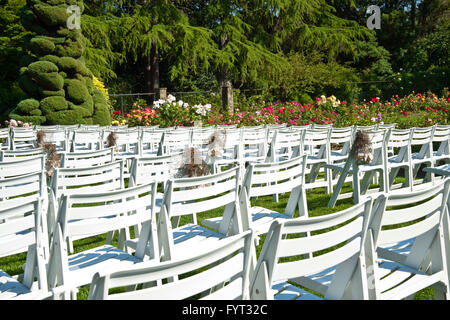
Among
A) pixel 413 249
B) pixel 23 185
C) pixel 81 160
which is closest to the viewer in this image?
pixel 413 249

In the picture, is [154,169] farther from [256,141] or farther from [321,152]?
[321,152]

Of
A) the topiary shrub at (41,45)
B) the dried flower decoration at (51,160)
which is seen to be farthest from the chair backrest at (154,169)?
the topiary shrub at (41,45)

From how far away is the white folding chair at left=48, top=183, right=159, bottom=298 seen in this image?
2.44m

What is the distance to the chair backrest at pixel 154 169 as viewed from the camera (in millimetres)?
3766

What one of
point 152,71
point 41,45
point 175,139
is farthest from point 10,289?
point 152,71

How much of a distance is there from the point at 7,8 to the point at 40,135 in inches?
665

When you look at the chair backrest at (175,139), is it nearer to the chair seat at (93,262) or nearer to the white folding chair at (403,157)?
the white folding chair at (403,157)

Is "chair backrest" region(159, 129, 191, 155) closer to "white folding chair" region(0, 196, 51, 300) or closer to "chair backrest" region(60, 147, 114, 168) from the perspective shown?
"chair backrest" region(60, 147, 114, 168)

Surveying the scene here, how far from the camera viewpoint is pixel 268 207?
582 cm

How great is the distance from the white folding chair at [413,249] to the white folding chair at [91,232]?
1.29 meters

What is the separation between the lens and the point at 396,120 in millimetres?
11469

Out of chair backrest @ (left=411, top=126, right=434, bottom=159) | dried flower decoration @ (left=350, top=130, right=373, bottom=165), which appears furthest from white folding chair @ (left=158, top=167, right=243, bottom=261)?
chair backrest @ (left=411, top=126, right=434, bottom=159)

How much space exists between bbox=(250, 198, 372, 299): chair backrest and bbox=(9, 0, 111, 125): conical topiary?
1431 cm

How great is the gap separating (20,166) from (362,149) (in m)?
3.50
